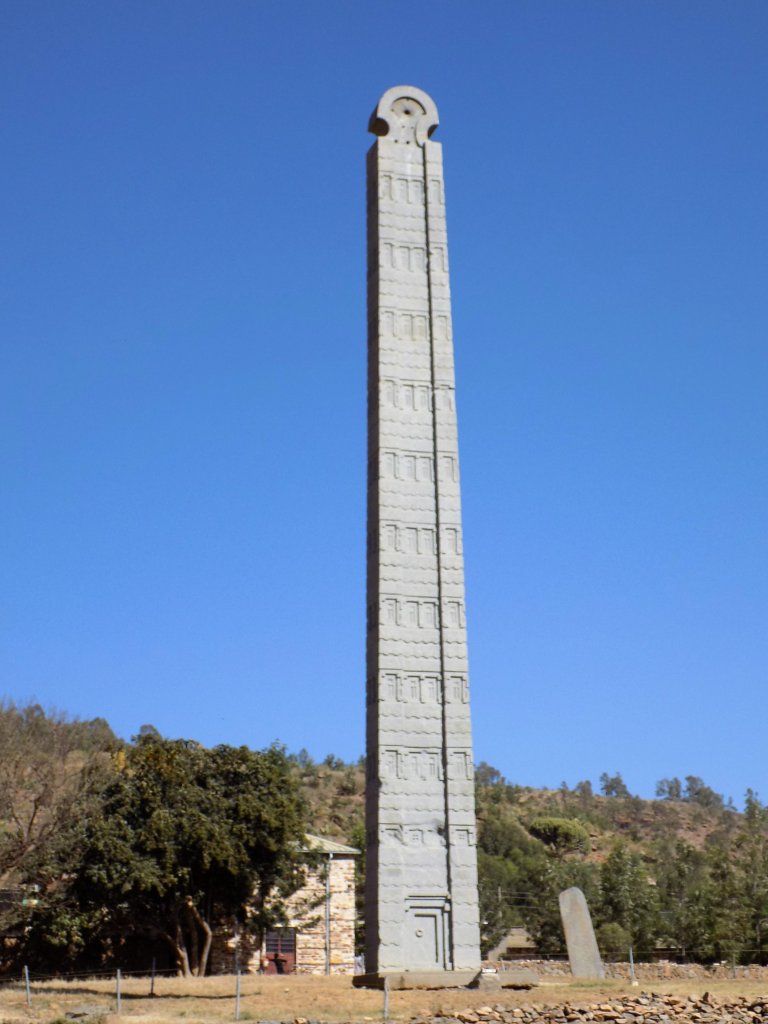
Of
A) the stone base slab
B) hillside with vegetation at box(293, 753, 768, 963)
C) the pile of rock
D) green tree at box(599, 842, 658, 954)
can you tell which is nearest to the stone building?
hillside with vegetation at box(293, 753, 768, 963)

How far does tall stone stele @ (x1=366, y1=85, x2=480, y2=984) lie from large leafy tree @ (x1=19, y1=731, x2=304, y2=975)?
9.77m

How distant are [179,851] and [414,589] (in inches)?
460

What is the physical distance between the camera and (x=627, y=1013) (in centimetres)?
1759

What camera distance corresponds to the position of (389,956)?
2117 centimetres

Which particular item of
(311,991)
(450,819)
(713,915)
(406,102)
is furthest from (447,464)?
(713,915)

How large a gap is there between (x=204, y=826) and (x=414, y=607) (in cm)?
1096

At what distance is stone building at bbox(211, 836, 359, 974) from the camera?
34.3m

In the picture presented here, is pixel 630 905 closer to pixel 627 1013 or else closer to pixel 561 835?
pixel 627 1013

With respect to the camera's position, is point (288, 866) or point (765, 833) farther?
point (765, 833)

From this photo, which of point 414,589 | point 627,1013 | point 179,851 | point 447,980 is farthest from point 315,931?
point 627,1013

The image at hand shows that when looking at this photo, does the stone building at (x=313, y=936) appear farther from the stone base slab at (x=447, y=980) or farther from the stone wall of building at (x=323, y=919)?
the stone base slab at (x=447, y=980)

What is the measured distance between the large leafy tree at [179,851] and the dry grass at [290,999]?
10.7 ft

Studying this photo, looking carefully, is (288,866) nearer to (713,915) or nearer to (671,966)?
(671,966)

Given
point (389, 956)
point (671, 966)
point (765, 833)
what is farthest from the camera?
point (765, 833)
